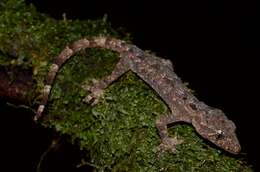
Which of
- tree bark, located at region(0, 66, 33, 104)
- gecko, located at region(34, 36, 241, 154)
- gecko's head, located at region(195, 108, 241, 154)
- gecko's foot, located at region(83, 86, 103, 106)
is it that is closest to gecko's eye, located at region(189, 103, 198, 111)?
gecko, located at region(34, 36, 241, 154)

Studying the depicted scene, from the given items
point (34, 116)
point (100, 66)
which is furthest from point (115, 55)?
point (34, 116)

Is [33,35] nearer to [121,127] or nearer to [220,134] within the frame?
[121,127]

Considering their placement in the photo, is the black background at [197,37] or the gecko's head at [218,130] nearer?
the gecko's head at [218,130]

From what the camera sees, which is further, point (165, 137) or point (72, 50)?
point (72, 50)

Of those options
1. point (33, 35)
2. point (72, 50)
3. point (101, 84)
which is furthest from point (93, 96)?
point (33, 35)

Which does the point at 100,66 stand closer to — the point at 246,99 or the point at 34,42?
the point at 34,42

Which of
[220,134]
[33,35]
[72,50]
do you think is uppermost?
[33,35]

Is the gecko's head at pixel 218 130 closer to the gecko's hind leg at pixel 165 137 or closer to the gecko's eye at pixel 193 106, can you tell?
the gecko's eye at pixel 193 106

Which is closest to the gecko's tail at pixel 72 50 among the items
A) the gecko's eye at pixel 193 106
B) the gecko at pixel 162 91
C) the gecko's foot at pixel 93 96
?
the gecko at pixel 162 91
